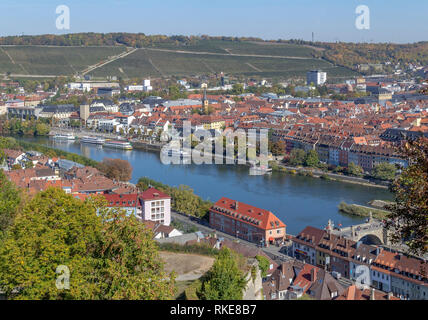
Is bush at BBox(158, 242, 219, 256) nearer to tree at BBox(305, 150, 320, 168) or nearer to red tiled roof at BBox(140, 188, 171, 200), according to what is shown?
red tiled roof at BBox(140, 188, 171, 200)

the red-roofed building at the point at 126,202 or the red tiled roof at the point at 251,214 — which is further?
the red-roofed building at the point at 126,202

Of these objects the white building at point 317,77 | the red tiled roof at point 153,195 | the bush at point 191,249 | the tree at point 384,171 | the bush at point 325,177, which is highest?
the white building at point 317,77

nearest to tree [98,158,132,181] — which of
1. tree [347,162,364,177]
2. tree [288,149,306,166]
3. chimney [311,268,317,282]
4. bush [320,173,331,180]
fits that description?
bush [320,173,331,180]

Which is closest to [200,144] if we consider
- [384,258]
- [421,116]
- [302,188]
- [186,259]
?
[302,188]

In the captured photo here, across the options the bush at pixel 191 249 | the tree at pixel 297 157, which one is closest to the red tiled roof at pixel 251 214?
the bush at pixel 191 249

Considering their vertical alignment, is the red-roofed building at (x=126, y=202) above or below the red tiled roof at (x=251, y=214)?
above

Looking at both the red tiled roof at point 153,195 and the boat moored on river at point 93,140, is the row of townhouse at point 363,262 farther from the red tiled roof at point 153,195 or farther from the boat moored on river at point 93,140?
the boat moored on river at point 93,140
